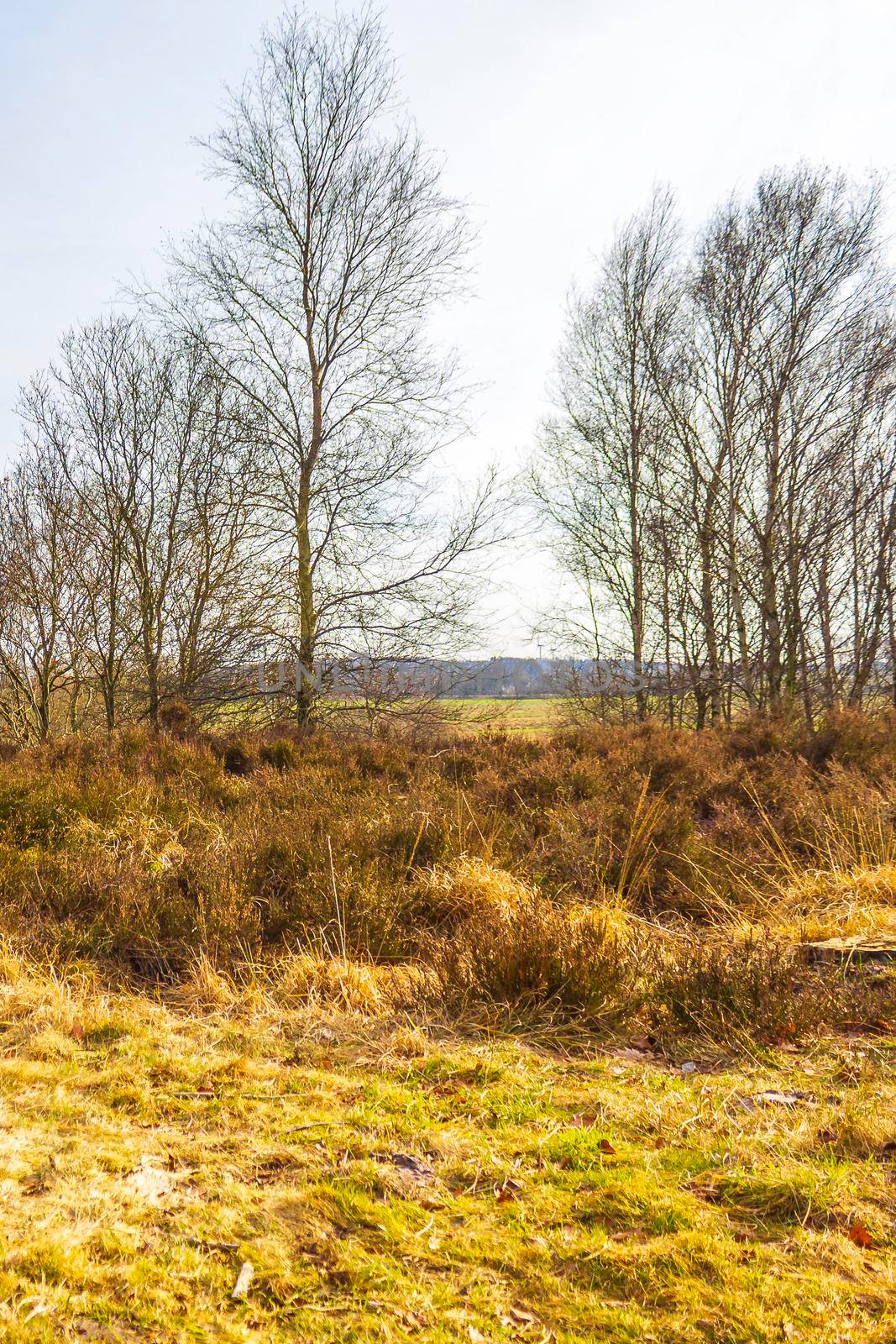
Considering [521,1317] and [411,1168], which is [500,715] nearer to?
[411,1168]

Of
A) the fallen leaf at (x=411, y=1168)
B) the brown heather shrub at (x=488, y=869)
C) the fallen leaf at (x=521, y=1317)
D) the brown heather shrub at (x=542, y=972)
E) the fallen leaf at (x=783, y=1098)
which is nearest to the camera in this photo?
the fallen leaf at (x=521, y=1317)

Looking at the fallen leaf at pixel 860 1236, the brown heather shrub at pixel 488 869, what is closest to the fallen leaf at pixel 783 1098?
the brown heather shrub at pixel 488 869

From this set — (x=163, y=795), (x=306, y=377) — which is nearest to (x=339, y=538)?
(x=306, y=377)

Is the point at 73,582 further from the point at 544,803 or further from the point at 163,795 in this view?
the point at 544,803

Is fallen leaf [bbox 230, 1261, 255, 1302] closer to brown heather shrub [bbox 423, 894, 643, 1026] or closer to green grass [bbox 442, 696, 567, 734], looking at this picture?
brown heather shrub [bbox 423, 894, 643, 1026]

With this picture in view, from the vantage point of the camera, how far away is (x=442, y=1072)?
9.93 ft

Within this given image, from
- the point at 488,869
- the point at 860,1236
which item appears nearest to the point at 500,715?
the point at 488,869

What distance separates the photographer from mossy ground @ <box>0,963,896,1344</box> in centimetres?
171

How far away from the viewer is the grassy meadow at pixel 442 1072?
179cm

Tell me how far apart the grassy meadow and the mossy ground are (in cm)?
1

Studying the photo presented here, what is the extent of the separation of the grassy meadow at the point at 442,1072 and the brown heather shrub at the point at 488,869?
0.09 feet

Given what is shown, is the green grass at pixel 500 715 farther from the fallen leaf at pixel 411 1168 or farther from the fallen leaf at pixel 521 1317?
the fallen leaf at pixel 521 1317

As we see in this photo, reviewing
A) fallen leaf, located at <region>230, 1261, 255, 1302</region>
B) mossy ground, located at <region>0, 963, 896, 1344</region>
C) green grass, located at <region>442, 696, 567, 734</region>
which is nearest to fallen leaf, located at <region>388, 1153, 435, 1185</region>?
A: mossy ground, located at <region>0, 963, 896, 1344</region>

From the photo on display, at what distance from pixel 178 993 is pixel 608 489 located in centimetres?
1520
